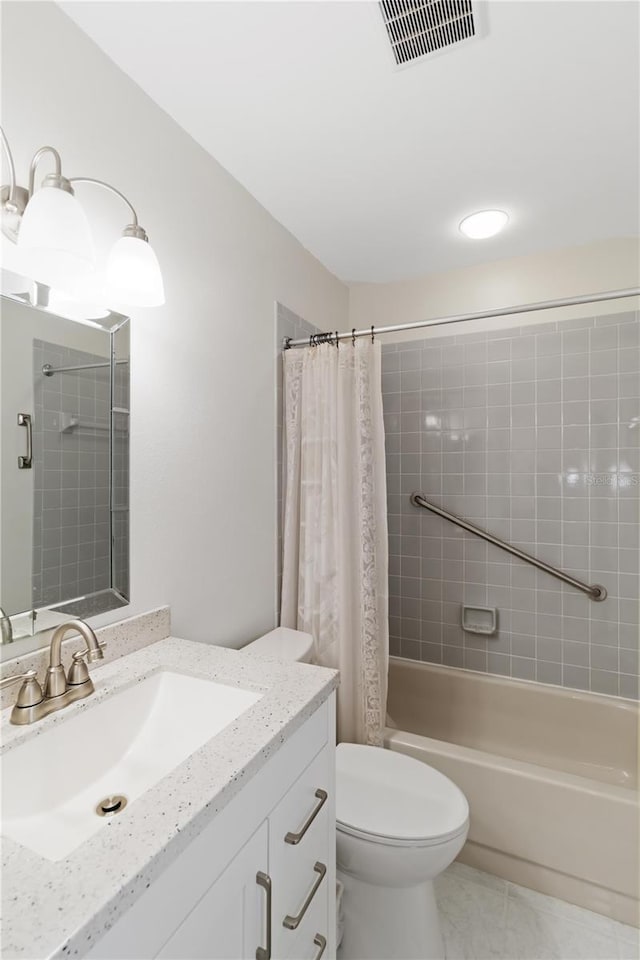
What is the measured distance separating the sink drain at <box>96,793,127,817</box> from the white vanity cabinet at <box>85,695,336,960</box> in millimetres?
244

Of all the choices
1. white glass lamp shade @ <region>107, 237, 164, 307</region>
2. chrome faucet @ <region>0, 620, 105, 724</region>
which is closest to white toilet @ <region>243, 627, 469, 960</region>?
chrome faucet @ <region>0, 620, 105, 724</region>

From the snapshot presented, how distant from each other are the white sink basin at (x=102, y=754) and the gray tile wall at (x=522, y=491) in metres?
1.70

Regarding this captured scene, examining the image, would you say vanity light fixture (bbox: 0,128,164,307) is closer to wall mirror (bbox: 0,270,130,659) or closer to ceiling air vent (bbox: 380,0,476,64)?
wall mirror (bbox: 0,270,130,659)

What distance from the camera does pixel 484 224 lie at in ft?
6.40

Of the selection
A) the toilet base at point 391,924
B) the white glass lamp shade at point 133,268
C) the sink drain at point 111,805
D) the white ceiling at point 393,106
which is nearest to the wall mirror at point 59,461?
the white glass lamp shade at point 133,268

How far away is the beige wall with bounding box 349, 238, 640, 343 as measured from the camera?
6.95 feet

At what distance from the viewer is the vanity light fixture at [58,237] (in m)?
0.85

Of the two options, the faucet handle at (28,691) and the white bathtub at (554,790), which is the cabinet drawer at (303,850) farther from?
the white bathtub at (554,790)

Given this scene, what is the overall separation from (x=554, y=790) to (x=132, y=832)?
59.6 inches

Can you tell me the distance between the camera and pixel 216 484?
5.01 feet

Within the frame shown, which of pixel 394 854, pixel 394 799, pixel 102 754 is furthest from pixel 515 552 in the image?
pixel 102 754

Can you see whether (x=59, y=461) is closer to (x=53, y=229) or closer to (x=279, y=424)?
(x=53, y=229)

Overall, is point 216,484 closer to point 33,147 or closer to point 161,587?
point 161,587

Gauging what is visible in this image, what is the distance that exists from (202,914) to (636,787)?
2087mm
